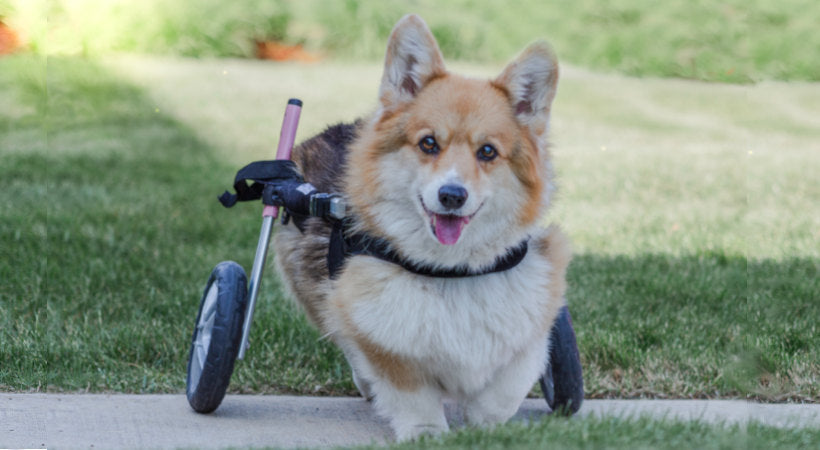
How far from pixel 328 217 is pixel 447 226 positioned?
0.55 m

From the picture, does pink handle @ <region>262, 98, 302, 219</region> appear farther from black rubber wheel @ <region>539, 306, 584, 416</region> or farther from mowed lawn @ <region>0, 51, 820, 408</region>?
black rubber wheel @ <region>539, 306, 584, 416</region>

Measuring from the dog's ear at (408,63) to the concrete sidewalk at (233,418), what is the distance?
124 cm

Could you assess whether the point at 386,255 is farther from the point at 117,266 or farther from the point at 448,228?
the point at 117,266

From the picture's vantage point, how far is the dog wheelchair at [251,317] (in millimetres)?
3309

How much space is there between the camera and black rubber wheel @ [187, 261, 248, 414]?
10.8 feet

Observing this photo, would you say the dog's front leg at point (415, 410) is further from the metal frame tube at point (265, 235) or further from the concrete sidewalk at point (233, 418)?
the metal frame tube at point (265, 235)

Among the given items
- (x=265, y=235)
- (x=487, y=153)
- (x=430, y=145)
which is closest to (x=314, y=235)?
(x=265, y=235)

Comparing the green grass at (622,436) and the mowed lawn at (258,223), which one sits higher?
the green grass at (622,436)

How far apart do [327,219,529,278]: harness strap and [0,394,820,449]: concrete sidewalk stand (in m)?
0.58

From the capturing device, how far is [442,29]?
13594 millimetres

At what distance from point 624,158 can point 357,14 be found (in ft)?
17.0

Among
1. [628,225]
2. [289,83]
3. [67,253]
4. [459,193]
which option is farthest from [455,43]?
[459,193]

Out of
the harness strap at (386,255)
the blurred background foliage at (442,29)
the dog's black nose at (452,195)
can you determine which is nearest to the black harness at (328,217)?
the harness strap at (386,255)

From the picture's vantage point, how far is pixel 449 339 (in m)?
3.05
